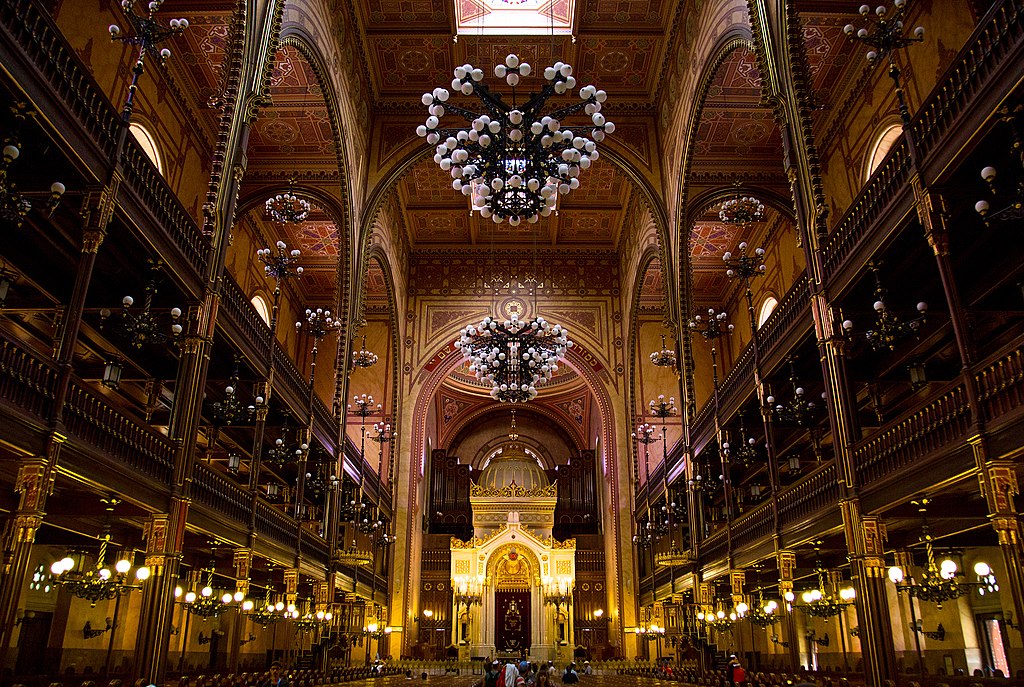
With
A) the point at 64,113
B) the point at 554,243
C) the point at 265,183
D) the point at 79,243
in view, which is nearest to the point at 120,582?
the point at 79,243

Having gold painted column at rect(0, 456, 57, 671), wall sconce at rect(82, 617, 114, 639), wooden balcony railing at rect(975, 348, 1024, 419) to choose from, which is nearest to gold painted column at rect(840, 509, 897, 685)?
wooden balcony railing at rect(975, 348, 1024, 419)

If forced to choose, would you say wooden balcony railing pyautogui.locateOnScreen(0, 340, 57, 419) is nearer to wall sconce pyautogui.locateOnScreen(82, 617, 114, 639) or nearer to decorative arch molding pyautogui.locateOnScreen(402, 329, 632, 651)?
wall sconce pyautogui.locateOnScreen(82, 617, 114, 639)

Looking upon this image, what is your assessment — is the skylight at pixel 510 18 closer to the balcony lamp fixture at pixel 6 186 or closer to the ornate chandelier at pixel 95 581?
the balcony lamp fixture at pixel 6 186

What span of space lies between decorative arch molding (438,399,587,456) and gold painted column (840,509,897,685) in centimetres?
2845

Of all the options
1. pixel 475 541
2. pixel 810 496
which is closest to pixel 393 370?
pixel 475 541

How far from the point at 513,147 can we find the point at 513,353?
6324 mm

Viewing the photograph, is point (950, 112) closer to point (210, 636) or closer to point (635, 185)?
point (635, 185)

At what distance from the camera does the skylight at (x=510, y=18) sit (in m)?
20.0

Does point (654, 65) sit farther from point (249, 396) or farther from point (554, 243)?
point (249, 396)

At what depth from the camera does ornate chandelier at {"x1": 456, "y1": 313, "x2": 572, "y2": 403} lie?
16.5 m

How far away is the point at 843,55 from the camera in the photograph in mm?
16891

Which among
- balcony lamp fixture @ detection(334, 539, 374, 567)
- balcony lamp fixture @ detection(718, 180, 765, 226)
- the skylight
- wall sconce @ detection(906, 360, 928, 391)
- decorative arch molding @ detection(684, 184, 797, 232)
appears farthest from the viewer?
decorative arch molding @ detection(684, 184, 797, 232)

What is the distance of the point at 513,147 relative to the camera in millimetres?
11359

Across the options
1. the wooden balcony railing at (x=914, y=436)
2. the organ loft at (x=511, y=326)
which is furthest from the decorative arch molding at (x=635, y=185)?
the wooden balcony railing at (x=914, y=436)
